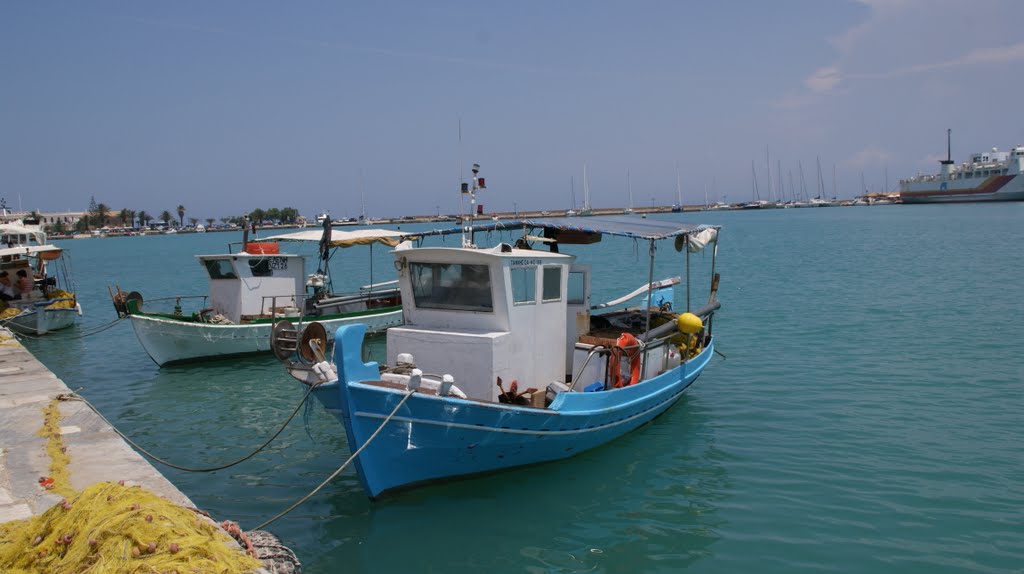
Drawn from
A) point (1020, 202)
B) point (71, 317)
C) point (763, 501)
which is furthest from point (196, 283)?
point (1020, 202)

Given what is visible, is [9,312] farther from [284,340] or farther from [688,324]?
[688,324]

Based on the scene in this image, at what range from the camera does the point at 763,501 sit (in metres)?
9.39

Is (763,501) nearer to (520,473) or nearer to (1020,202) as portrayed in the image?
(520,473)

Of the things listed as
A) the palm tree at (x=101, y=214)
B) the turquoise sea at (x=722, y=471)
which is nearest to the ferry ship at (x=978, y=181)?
the turquoise sea at (x=722, y=471)

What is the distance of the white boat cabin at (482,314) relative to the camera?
969cm

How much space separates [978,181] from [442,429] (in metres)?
138

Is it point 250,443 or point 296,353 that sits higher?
point 296,353

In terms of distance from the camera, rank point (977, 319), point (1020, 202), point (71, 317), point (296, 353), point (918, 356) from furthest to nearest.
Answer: point (1020, 202)
point (71, 317)
point (977, 319)
point (918, 356)
point (296, 353)

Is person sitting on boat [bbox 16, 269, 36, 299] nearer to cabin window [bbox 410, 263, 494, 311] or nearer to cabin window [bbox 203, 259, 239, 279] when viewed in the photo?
cabin window [bbox 203, 259, 239, 279]

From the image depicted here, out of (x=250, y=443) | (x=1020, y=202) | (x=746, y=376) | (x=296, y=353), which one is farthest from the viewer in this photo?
(x=1020, y=202)

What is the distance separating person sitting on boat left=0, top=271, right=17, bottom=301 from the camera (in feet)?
81.1

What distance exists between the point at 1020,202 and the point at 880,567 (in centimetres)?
13547

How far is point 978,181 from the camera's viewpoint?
401 ft

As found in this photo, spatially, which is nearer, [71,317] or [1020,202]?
[71,317]
